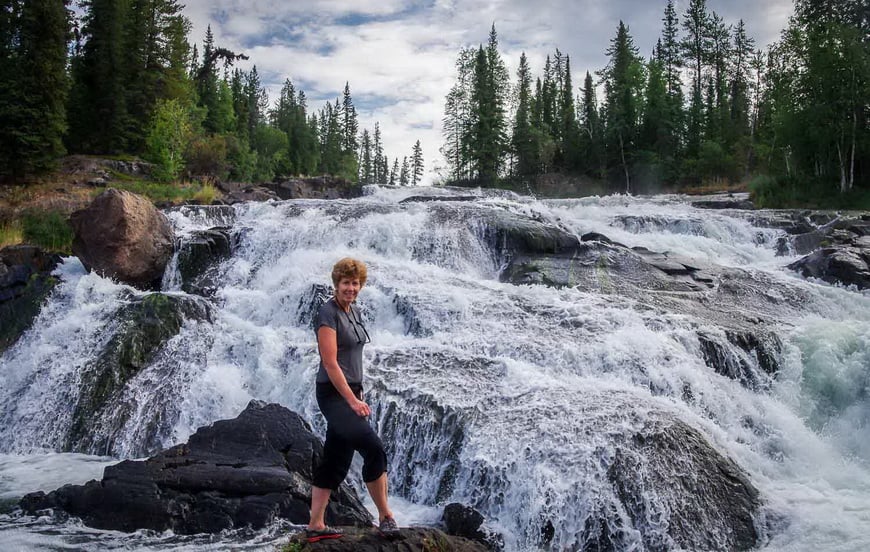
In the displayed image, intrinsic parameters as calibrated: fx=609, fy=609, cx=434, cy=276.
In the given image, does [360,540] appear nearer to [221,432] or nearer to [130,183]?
[221,432]

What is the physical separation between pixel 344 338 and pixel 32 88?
93.0 feet

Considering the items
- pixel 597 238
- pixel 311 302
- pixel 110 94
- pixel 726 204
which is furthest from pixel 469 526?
pixel 110 94

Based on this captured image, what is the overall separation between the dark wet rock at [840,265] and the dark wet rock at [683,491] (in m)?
8.29

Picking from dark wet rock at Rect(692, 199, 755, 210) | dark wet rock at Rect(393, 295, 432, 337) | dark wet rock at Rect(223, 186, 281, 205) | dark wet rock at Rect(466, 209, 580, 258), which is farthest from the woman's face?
dark wet rock at Rect(692, 199, 755, 210)

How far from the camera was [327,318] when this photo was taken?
166 inches

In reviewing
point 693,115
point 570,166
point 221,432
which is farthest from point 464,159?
point 221,432

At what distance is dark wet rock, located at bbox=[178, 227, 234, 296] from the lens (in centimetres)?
1380

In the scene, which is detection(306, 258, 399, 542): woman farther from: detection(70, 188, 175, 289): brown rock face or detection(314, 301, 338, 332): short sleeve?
detection(70, 188, 175, 289): brown rock face

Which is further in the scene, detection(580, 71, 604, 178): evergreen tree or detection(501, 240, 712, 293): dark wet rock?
detection(580, 71, 604, 178): evergreen tree

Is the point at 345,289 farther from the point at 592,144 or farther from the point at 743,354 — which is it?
the point at 592,144

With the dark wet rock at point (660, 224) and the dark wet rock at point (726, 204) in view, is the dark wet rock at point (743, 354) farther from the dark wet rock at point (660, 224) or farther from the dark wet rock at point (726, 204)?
the dark wet rock at point (726, 204)

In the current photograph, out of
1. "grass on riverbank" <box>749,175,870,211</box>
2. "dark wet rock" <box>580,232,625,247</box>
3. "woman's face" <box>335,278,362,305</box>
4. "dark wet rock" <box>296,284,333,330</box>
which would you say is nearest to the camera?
"woman's face" <box>335,278,362,305</box>

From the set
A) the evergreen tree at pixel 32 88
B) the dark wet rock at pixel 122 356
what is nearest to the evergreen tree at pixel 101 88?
the evergreen tree at pixel 32 88

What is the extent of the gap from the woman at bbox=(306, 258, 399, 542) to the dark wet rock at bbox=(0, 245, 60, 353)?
9.41 metres
